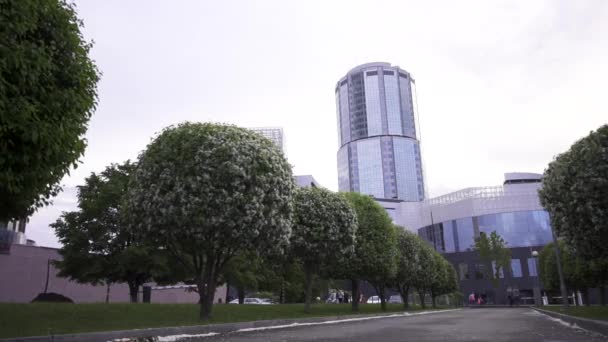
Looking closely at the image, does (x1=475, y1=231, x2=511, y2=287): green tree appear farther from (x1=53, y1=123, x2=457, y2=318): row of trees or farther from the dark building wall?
(x1=53, y1=123, x2=457, y2=318): row of trees

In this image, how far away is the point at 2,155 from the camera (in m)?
9.17

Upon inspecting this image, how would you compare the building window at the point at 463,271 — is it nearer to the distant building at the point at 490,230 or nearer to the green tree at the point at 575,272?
the distant building at the point at 490,230

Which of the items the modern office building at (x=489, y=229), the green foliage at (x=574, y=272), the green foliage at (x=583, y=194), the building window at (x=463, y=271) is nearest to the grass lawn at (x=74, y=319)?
the green foliage at (x=583, y=194)

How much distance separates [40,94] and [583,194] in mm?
17307

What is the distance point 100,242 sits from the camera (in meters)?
35.7

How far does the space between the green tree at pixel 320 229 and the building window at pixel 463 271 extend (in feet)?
307

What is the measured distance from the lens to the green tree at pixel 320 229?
1163 inches

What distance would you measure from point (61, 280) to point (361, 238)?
31391mm

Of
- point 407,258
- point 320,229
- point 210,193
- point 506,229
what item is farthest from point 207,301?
point 506,229

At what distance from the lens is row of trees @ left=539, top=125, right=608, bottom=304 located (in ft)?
57.0

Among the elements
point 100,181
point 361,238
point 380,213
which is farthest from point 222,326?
point 100,181

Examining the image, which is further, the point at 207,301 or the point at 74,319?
the point at 207,301

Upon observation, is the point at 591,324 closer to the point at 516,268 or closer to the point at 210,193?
the point at 210,193

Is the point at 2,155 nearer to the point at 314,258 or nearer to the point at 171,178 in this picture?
the point at 171,178
